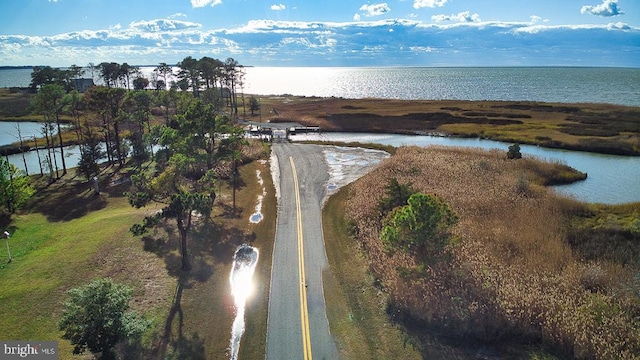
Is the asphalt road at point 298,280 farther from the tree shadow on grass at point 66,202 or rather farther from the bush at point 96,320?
the tree shadow on grass at point 66,202

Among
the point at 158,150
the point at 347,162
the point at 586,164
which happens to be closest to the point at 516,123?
the point at 586,164

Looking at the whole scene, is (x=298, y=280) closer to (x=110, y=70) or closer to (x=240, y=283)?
(x=240, y=283)

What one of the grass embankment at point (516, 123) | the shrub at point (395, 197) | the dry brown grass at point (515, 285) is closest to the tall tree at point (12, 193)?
the dry brown grass at point (515, 285)

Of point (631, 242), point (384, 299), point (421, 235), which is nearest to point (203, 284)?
point (384, 299)

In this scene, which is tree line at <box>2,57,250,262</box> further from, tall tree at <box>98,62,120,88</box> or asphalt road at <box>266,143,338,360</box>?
tall tree at <box>98,62,120,88</box>

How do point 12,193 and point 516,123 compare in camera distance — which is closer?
point 12,193

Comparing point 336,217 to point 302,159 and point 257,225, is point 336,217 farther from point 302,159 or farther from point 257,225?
point 302,159
